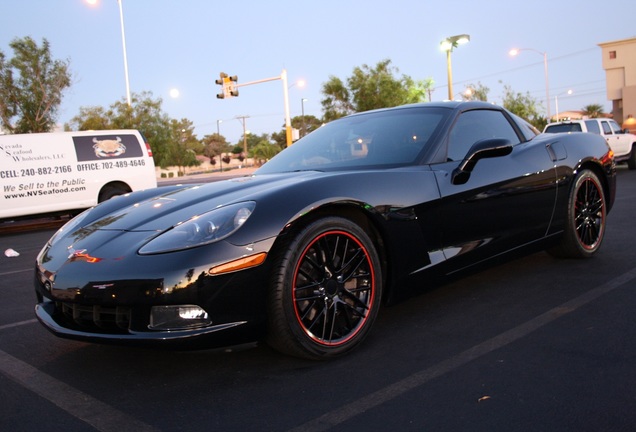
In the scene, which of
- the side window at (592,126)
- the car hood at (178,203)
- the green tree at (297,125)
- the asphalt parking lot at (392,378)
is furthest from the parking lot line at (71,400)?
the green tree at (297,125)

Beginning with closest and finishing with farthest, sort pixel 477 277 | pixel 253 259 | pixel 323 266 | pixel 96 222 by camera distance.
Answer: pixel 253 259
pixel 323 266
pixel 96 222
pixel 477 277

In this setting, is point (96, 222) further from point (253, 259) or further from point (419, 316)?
point (419, 316)

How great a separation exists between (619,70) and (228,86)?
4467 centimetres

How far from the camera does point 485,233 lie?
3.97 metres

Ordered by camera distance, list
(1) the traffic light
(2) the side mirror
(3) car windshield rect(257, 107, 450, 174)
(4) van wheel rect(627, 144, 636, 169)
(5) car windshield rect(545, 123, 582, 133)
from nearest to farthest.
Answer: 1. (2) the side mirror
2. (3) car windshield rect(257, 107, 450, 174)
3. (5) car windshield rect(545, 123, 582, 133)
4. (4) van wheel rect(627, 144, 636, 169)
5. (1) the traffic light

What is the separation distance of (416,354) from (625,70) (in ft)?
202

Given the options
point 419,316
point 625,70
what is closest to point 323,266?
point 419,316

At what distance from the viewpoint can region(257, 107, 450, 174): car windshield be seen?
3.98m

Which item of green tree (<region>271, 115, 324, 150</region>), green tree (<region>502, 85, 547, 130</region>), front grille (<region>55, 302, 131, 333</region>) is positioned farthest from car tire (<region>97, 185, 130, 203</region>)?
green tree (<region>271, 115, 324, 150</region>)

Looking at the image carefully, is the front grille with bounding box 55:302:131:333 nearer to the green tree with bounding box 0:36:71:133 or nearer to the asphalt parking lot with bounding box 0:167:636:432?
the asphalt parking lot with bounding box 0:167:636:432

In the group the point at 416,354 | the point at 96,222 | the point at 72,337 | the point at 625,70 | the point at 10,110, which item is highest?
the point at 625,70

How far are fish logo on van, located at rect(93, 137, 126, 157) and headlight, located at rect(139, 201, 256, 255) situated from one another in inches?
451

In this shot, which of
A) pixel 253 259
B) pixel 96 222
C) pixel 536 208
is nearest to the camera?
pixel 253 259

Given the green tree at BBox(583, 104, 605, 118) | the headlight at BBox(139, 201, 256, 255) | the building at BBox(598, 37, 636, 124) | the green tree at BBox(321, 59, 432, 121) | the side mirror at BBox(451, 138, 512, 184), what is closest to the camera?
the headlight at BBox(139, 201, 256, 255)
